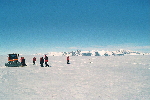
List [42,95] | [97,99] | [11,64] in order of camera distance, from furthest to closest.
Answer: [11,64] < [42,95] < [97,99]

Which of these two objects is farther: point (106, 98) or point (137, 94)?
point (137, 94)

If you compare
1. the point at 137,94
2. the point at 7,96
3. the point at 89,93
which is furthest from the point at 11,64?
the point at 137,94

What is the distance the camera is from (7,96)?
640 cm

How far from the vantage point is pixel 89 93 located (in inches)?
275

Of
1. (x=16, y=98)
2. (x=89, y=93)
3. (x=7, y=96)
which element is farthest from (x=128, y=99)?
(x=7, y=96)

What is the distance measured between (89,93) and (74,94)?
2.53 feet

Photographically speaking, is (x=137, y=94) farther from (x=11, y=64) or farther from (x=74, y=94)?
(x=11, y=64)

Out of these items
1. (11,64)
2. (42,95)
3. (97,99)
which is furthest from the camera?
(11,64)

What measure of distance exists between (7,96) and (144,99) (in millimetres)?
6172

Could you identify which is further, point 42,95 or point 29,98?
point 42,95

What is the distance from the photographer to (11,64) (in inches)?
872

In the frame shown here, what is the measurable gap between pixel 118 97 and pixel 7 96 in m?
5.10

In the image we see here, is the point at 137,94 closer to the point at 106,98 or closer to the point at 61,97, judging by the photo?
the point at 106,98

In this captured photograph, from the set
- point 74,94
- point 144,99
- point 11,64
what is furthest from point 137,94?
point 11,64
